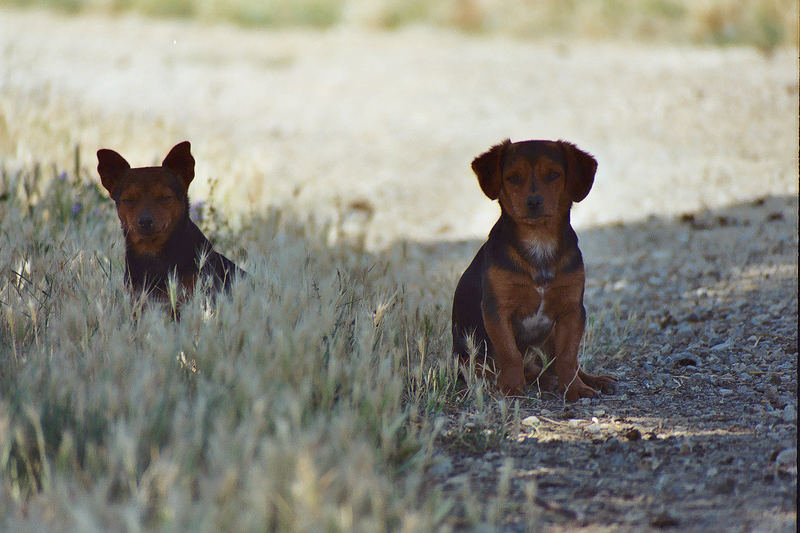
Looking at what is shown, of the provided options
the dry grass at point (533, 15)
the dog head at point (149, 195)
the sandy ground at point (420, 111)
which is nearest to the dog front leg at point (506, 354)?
the dog head at point (149, 195)

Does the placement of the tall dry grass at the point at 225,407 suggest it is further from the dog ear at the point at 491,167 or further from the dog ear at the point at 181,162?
the dog ear at the point at 491,167

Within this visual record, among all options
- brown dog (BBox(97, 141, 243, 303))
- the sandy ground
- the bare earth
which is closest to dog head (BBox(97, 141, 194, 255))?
brown dog (BBox(97, 141, 243, 303))

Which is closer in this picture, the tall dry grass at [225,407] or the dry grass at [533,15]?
the tall dry grass at [225,407]

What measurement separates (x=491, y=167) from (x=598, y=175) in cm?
605

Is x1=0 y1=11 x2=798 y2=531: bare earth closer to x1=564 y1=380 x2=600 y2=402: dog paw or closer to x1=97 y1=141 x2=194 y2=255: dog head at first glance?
x1=564 y1=380 x2=600 y2=402: dog paw

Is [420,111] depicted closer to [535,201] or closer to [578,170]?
[578,170]

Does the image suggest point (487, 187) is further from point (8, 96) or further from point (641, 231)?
point (8, 96)

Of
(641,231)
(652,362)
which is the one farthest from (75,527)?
(641,231)

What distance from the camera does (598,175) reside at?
32.3 ft

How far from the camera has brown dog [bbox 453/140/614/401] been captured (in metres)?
3.95

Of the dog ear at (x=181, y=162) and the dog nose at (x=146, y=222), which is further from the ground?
the dog ear at (x=181, y=162)

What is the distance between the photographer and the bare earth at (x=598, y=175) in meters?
3.34

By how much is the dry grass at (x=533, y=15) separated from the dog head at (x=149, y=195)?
557 inches

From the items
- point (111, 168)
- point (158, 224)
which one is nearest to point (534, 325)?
point (158, 224)
